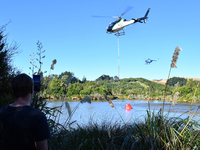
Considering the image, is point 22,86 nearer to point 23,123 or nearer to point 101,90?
point 23,123

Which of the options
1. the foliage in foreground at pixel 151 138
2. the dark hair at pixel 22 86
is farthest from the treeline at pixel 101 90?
the dark hair at pixel 22 86

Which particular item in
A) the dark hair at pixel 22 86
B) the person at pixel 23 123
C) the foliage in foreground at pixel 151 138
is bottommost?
the foliage in foreground at pixel 151 138

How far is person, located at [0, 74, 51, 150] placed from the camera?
1.36 metres

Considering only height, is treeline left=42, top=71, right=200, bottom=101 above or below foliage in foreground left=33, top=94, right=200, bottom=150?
above

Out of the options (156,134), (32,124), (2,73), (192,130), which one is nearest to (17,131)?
(32,124)

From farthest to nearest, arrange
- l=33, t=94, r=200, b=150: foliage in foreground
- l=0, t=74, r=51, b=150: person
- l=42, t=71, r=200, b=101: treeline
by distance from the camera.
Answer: l=42, t=71, r=200, b=101: treeline < l=33, t=94, r=200, b=150: foliage in foreground < l=0, t=74, r=51, b=150: person

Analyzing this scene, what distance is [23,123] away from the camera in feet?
4.48

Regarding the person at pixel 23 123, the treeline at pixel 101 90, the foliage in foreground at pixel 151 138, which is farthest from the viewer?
the treeline at pixel 101 90

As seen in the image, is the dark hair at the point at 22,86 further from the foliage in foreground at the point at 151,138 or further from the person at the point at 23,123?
the foliage in foreground at the point at 151,138

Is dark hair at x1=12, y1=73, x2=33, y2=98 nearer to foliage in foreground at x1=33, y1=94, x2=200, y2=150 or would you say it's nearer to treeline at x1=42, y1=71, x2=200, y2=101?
foliage in foreground at x1=33, y1=94, x2=200, y2=150

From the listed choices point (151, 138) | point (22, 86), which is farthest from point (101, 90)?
point (22, 86)

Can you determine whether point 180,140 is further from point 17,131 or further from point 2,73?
point 2,73

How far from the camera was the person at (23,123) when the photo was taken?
4.46ft

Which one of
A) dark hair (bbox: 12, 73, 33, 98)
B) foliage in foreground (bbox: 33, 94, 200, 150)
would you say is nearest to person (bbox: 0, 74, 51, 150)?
dark hair (bbox: 12, 73, 33, 98)
